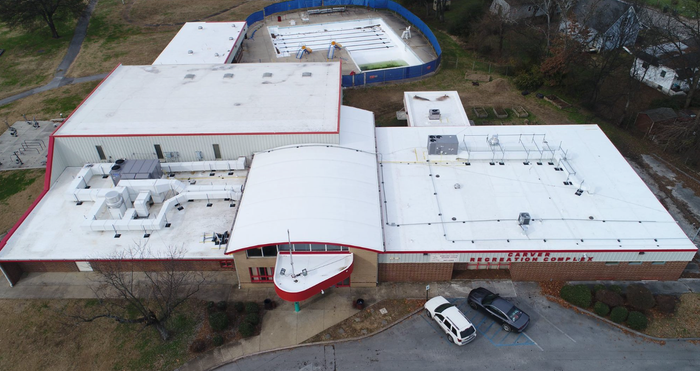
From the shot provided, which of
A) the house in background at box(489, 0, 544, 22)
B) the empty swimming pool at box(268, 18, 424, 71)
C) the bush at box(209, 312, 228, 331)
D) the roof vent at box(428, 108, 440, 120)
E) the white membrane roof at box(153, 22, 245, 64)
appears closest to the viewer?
the bush at box(209, 312, 228, 331)

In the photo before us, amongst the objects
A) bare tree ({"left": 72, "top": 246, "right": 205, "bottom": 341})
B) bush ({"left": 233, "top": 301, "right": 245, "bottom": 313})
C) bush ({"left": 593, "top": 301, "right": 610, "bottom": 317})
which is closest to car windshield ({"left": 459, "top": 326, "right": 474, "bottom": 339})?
bush ({"left": 593, "top": 301, "right": 610, "bottom": 317})

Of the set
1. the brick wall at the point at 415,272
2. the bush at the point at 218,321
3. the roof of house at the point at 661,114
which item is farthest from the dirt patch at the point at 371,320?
the roof of house at the point at 661,114

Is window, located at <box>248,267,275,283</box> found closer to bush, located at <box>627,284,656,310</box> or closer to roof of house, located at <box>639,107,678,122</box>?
bush, located at <box>627,284,656,310</box>

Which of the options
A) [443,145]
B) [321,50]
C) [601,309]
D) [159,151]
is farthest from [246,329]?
[321,50]

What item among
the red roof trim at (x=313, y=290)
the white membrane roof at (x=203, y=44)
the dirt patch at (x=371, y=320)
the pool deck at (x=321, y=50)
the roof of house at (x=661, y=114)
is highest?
the white membrane roof at (x=203, y=44)

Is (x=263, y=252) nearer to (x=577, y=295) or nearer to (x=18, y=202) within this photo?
(x=577, y=295)

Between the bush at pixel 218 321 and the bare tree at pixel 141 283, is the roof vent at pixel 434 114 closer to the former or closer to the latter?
the bare tree at pixel 141 283

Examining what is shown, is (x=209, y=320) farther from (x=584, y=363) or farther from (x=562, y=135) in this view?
(x=562, y=135)
